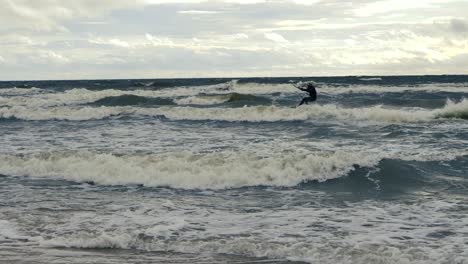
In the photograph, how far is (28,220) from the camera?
7.72 m

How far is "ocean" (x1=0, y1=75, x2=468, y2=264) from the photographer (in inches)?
250

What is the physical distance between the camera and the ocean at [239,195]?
6.34 metres

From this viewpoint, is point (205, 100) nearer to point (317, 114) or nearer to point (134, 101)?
point (134, 101)

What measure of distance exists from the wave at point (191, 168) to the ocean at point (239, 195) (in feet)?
0.11

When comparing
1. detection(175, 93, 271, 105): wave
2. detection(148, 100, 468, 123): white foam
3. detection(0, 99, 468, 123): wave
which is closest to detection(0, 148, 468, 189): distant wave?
detection(148, 100, 468, 123): white foam

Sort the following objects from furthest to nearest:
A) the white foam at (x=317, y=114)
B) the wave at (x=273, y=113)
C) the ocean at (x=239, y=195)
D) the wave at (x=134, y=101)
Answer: the wave at (x=134, y=101) → the wave at (x=273, y=113) → the white foam at (x=317, y=114) → the ocean at (x=239, y=195)

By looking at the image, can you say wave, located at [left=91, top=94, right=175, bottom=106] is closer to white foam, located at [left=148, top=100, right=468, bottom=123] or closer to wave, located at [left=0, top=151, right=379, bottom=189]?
white foam, located at [left=148, top=100, right=468, bottom=123]

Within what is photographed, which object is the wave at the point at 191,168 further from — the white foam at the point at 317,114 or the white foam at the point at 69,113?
the white foam at the point at 69,113

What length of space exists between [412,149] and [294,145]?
2967mm

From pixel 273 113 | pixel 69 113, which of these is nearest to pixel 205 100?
pixel 69 113

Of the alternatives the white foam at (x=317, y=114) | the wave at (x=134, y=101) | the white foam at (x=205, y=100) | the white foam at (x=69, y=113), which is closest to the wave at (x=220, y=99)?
the white foam at (x=205, y=100)

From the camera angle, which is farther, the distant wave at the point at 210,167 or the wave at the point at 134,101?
the wave at the point at 134,101

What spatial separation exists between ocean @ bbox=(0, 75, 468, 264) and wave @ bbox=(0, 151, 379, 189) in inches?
1.4

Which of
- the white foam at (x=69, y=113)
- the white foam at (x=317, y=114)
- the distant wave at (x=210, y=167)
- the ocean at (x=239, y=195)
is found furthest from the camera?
the white foam at (x=69, y=113)
